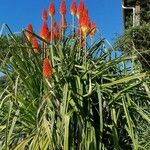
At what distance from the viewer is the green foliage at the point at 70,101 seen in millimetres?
4191

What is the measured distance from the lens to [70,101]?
4.25 m

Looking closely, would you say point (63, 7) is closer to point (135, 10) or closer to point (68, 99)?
point (68, 99)

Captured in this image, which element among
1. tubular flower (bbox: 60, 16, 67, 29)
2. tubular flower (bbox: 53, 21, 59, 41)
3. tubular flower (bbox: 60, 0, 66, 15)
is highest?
tubular flower (bbox: 60, 0, 66, 15)

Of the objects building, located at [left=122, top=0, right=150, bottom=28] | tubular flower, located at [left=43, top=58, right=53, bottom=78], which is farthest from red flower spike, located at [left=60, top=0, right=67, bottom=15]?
building, located at [left=122, top=0, right=150, bottom=28]

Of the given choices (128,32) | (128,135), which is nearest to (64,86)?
(128,135)

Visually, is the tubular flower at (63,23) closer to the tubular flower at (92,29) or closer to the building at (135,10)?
the tubular flower at (92,29)

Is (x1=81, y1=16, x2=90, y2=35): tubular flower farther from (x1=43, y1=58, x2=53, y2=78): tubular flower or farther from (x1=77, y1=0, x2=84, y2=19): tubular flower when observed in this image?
(x1=43, y1=58, x2=53, y2=78): tubular flower

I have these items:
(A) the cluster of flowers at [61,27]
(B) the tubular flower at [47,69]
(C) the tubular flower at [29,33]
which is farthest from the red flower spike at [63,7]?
(B) the tubular flower at [47,69]

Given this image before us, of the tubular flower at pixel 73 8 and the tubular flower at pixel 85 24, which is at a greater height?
the tubular flower at pixel 73 8

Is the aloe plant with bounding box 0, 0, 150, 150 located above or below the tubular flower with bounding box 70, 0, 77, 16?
below

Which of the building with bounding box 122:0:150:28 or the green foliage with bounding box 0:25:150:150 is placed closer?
the green foliage with bounding box 0:25:150:150

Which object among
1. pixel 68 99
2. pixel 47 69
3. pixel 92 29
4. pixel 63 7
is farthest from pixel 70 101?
pixel 63 7

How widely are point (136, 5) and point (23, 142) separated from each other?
47.8 ft

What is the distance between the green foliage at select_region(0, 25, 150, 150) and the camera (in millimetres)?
4191
